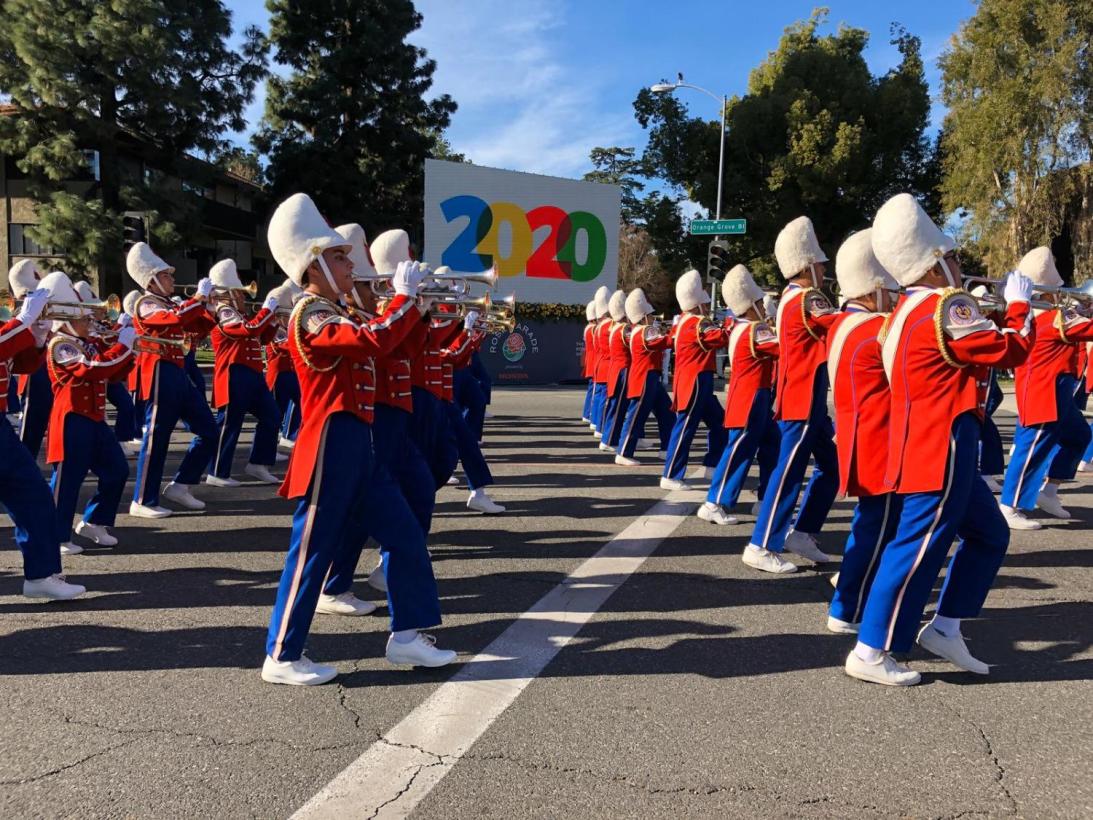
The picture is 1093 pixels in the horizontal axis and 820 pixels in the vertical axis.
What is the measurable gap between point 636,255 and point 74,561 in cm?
4298

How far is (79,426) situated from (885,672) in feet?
16.1

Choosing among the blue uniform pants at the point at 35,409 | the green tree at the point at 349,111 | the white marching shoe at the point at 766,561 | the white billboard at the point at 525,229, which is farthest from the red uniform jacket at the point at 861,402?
the green tree at the point at 349,111

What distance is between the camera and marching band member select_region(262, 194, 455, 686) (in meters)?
3.60

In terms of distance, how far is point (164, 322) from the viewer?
22.9 feet

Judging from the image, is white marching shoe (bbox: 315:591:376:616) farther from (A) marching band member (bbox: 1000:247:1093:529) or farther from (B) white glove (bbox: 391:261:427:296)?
(A) marching band member (bbox: 1000:247:1093:529)

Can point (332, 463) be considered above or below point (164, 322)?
below

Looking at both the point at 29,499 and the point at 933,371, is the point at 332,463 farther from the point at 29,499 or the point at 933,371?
the point at 933,371

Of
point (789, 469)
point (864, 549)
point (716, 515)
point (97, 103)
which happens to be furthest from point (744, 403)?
point (97, 103)

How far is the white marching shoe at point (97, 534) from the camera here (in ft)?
19.6

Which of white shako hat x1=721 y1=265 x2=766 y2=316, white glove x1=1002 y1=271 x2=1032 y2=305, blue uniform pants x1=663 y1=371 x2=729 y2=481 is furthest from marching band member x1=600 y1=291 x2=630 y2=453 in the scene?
white glove x1=1002 y1=271 x2=1032 y2=305

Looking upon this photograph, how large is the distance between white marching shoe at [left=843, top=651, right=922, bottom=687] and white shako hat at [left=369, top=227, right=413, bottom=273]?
10.8 feet

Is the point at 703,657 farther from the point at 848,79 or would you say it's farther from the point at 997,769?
the point at 848,79

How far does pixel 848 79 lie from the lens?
29281 mm

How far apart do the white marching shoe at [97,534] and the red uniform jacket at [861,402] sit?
4658 millimetres
